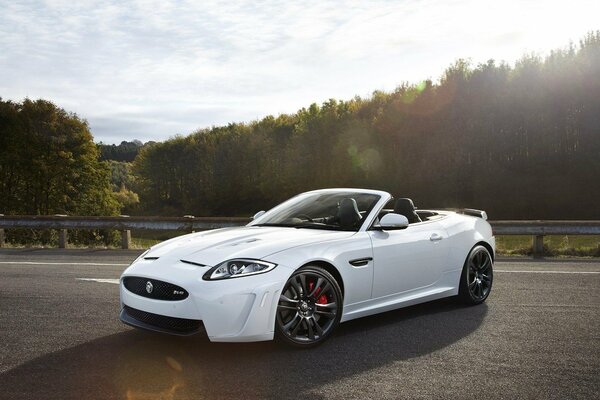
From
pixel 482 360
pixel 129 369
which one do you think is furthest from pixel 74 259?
pixel 482 360

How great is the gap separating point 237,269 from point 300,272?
0.55 meters

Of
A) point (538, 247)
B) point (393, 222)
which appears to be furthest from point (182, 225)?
point (393, 222)

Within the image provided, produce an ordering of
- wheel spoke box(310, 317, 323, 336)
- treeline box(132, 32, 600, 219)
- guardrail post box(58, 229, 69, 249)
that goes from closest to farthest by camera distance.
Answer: wheel spoke box(310, 317, 323, 336), guardrail post box(58, 229, 69, 249), treeline box(132, 32, 600, 219)

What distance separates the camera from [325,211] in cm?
693

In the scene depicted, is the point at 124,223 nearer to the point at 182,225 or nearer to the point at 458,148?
the point at 182,225

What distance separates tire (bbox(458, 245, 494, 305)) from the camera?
24.1 ft

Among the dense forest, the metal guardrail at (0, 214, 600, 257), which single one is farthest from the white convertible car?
the dense forest

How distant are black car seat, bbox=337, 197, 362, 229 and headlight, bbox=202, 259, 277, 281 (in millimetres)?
1291

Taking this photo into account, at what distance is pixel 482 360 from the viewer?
5.16m

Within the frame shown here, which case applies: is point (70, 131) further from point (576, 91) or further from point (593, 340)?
point (593, 340)

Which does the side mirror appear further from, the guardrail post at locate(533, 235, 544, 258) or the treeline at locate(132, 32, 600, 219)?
the treeline at locate(132, 32, 600, 219)

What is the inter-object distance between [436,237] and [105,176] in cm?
4469

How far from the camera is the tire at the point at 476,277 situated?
736 centimetres

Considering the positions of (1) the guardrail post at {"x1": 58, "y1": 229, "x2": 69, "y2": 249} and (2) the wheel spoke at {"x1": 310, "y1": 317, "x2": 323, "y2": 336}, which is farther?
(1) the guardrail post at {"x1": 58, "y1": 229, "x2": 69, "y2": 249}
